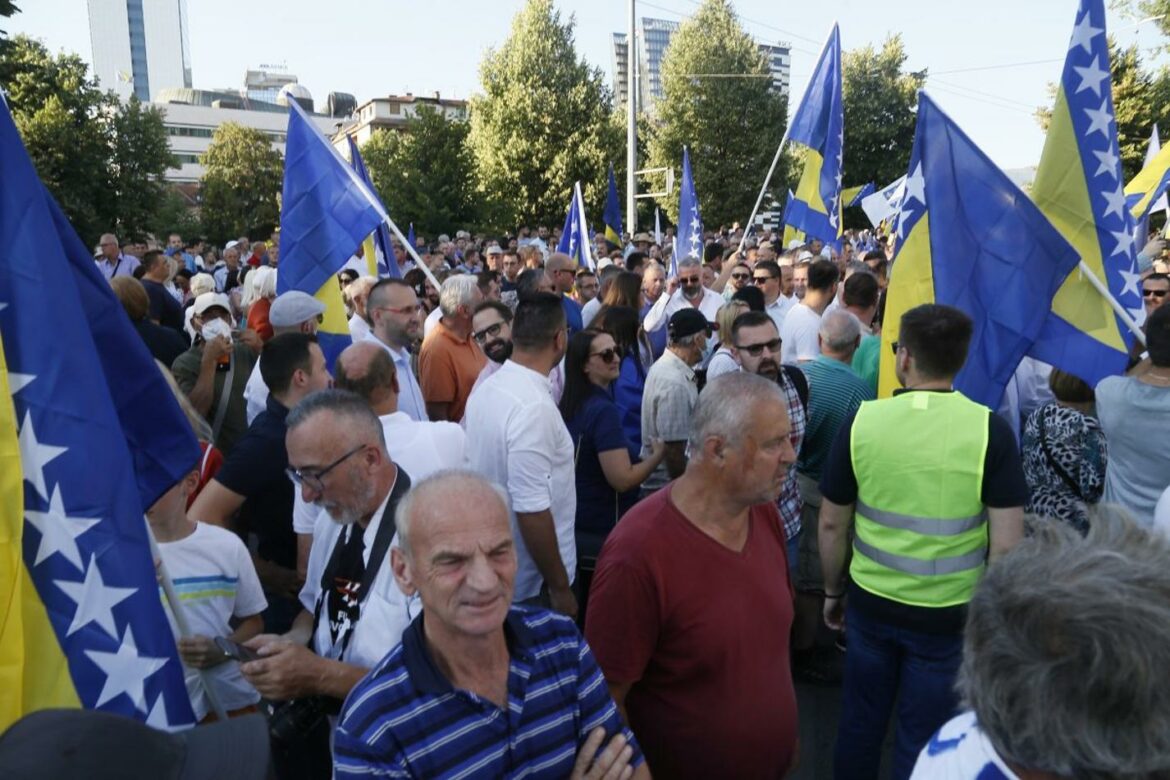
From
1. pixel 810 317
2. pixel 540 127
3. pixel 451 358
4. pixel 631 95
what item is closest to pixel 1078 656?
pixel 451 358

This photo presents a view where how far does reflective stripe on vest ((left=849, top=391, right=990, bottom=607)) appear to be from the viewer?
295 centimetres

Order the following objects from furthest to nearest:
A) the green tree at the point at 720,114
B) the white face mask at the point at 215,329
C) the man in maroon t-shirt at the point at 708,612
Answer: the green tree at the point at 720,114 → the white face mask at the point at 215,329 → the man in maroon t-shirt at the point at 708,612

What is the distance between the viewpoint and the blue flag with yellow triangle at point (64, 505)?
2057 mm

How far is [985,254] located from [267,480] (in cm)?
332

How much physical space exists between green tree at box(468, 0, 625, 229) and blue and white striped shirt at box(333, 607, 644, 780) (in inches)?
1315

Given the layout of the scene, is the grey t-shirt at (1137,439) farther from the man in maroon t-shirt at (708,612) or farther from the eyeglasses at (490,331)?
the eyeglasses at (490,331)

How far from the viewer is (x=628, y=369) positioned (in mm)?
5164

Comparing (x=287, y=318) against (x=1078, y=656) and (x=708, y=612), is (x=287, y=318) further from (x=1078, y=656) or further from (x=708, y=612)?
(x=1078, y=656)

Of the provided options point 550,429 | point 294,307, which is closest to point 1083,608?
point 550,429

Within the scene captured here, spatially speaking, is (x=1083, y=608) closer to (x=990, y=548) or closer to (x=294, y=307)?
(x=990, y=548)

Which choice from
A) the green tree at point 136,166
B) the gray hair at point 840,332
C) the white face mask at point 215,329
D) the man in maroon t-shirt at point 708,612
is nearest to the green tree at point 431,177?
the green tree at point 136,166

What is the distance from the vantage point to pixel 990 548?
117 inches

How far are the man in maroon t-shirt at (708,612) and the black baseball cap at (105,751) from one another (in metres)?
1.15

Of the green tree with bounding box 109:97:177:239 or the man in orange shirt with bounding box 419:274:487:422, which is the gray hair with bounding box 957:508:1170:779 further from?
the green tree with bounding box 109:97:177:239
